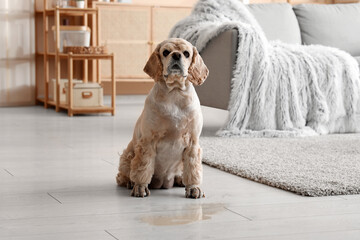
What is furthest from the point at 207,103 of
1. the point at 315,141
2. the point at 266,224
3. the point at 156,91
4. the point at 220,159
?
the point at 266,224

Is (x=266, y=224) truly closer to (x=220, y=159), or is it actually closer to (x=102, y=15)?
(x=220, y=159)

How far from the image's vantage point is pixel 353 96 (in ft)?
11.8

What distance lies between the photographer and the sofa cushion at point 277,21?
14.0ft

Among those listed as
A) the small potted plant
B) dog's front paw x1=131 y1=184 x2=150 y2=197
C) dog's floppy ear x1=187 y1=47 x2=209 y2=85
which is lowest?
dog's front paw x1=131 y1=184 x2=150 y2=197

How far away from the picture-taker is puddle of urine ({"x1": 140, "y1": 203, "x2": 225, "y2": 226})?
5.40 ft

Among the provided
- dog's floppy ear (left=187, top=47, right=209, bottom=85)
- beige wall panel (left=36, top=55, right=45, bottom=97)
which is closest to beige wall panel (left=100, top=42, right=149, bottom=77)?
beige wall panel (left=36, top=55, right=45, bottom=97)

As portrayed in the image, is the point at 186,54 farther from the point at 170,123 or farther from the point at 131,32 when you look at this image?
the point at 131,32

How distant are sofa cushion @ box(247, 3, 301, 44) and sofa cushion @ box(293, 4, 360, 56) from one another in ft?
0.29

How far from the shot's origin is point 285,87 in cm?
341

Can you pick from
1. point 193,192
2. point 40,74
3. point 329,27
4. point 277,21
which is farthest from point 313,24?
point 193,192

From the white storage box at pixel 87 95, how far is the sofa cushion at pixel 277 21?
127cm

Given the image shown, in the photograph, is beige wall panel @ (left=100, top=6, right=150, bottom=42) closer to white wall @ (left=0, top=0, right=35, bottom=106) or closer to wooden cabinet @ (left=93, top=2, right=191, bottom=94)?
wooden cabinet @ (left=93, top=2, right=191, bottom=94)

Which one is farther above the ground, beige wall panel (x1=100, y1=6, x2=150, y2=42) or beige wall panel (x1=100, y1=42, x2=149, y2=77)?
beige wall panel (x1=100, y1=6, x2=150, y2=42)

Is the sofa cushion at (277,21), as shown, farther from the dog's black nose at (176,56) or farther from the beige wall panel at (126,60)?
the dog's black nose at (176,56)
